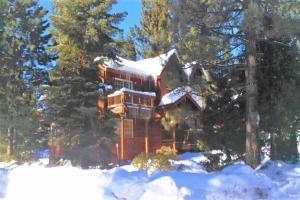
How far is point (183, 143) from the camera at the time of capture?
27.5 metres

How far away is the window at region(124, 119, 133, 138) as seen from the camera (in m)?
25.9

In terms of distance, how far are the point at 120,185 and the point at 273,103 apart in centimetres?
697

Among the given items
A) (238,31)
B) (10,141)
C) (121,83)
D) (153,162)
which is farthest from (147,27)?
(238,31)

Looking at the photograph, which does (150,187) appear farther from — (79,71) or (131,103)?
(131,103)

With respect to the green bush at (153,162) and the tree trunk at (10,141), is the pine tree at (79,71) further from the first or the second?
the tree trunk at (10,141)

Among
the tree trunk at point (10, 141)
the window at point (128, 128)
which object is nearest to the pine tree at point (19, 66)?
the tree trunk at point (10, 141)

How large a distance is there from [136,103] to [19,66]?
8.45 m

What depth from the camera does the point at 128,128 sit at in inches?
1030

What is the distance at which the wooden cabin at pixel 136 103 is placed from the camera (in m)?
23.4

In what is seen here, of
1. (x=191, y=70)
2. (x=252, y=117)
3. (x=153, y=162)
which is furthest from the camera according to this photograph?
(x=153, y=162)

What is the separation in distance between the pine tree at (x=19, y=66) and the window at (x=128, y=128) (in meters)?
5.50

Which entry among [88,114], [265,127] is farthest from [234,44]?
[88,114]

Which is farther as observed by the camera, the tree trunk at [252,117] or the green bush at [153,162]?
the green bush at [153,162]

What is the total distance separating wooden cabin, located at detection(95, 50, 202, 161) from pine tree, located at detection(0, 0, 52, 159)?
15.3 feet
